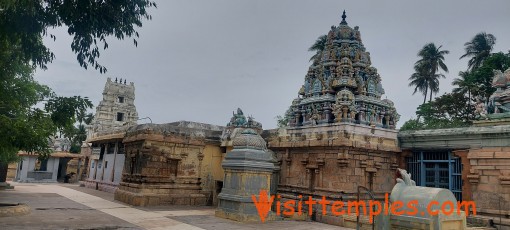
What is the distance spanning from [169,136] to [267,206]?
19.2 feet

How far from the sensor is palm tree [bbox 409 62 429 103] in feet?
125

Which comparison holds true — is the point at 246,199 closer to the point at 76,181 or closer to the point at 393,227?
the point at 393,227

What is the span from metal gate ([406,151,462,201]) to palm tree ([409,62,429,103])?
2771 cm

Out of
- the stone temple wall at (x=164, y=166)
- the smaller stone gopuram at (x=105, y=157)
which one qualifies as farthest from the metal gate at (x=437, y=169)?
the smaller stone gopuram at (x=105, y=157)

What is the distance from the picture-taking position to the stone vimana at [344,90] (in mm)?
14148

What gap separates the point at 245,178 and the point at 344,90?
17.7 feet

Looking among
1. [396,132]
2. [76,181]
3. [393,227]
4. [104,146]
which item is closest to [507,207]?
[396,132]

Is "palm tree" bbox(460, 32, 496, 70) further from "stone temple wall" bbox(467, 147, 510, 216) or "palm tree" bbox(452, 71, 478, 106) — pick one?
"stone temple wall" bbox(467, 147, 510, 216)

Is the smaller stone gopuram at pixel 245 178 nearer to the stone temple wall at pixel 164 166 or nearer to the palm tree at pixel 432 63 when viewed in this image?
the stone temple wall at pixel 164 166

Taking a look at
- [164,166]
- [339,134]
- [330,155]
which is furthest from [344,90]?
[164,166]

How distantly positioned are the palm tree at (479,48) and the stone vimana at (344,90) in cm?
2467

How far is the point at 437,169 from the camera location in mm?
12445

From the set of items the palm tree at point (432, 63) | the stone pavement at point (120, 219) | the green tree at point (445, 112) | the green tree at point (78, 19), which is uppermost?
the palm tree at point (432, 63)

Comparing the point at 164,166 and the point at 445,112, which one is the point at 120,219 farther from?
the point at 445,112
